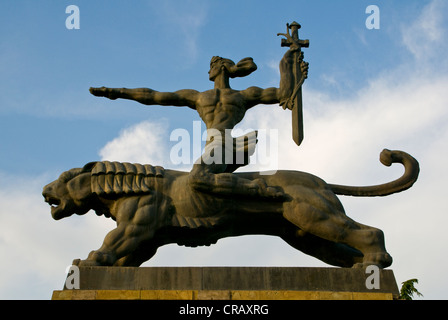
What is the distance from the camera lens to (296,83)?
10.4 metres

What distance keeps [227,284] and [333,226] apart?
70.9 inches

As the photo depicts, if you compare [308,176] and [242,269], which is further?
[308,176]

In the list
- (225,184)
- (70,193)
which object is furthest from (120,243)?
(225,184)

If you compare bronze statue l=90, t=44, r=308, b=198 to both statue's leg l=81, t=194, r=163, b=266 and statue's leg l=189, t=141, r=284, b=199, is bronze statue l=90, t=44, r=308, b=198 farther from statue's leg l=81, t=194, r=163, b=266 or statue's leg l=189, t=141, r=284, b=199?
statue's leg l=81, t=194, r=163, b=266

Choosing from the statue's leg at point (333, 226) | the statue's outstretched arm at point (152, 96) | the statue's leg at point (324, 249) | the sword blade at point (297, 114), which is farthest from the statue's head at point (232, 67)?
the statue's leg at point (324, 249)

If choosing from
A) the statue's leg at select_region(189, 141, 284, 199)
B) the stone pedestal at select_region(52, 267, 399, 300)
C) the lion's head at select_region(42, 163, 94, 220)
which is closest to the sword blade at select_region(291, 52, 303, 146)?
the statue's leg at select_region(189, 141, 284, 199)

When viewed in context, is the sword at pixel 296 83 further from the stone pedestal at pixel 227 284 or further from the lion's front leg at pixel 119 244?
the lion's front leg at pixel 119 244

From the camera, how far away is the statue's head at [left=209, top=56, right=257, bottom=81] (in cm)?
1081

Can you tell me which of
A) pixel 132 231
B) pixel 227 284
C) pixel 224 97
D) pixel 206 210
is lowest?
pixel 227 284

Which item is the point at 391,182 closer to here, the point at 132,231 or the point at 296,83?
the point at 296,83
